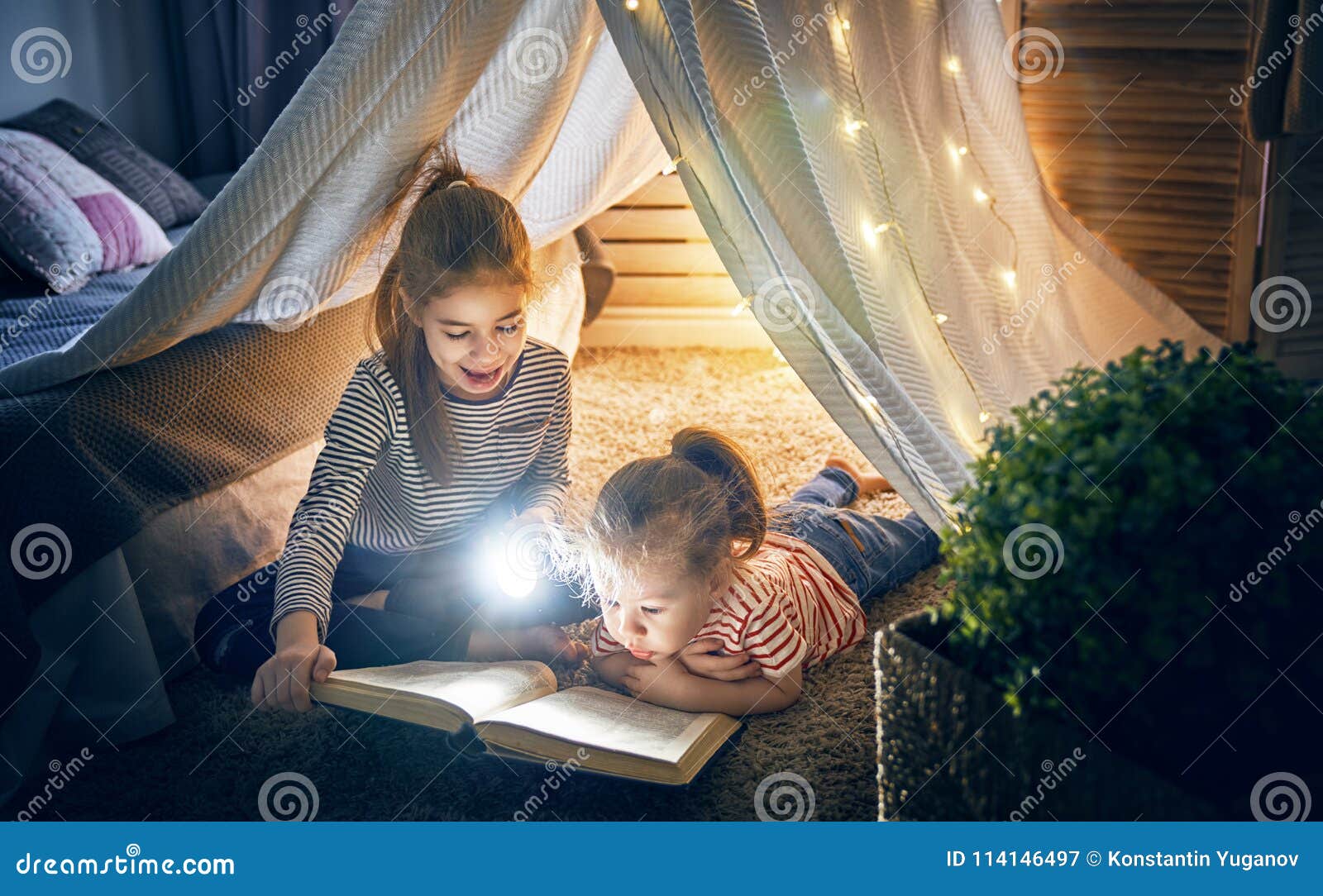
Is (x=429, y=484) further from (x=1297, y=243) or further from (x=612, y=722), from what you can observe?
(x=1297, y=243)

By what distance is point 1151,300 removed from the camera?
7.79 ft

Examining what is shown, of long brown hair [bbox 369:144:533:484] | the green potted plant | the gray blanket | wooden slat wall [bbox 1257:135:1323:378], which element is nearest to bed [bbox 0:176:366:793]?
the gray blanket

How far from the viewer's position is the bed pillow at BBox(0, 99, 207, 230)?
8.44 feet

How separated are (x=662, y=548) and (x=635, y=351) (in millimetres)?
1850

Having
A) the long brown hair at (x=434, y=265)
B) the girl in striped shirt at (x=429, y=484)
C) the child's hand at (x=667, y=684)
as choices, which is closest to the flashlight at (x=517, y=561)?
the girl in striped shirt at (x=429, y=484)

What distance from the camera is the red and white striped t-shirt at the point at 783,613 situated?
1.34 metres

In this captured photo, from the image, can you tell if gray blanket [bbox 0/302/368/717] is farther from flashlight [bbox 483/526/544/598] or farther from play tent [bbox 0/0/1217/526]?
flashlight [bbox 483/526/544/598]

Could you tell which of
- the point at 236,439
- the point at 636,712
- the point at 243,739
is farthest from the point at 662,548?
the point at 236,439

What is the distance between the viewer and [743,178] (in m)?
1.24

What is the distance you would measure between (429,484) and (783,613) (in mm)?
553

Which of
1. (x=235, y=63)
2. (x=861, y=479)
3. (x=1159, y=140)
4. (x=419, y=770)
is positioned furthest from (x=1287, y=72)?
(x=235, y=63)

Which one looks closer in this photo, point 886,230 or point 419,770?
point 419,770

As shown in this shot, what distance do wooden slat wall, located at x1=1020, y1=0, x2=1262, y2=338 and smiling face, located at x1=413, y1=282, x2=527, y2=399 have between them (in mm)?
1534

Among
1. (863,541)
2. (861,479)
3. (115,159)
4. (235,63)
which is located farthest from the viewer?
(235,63)
